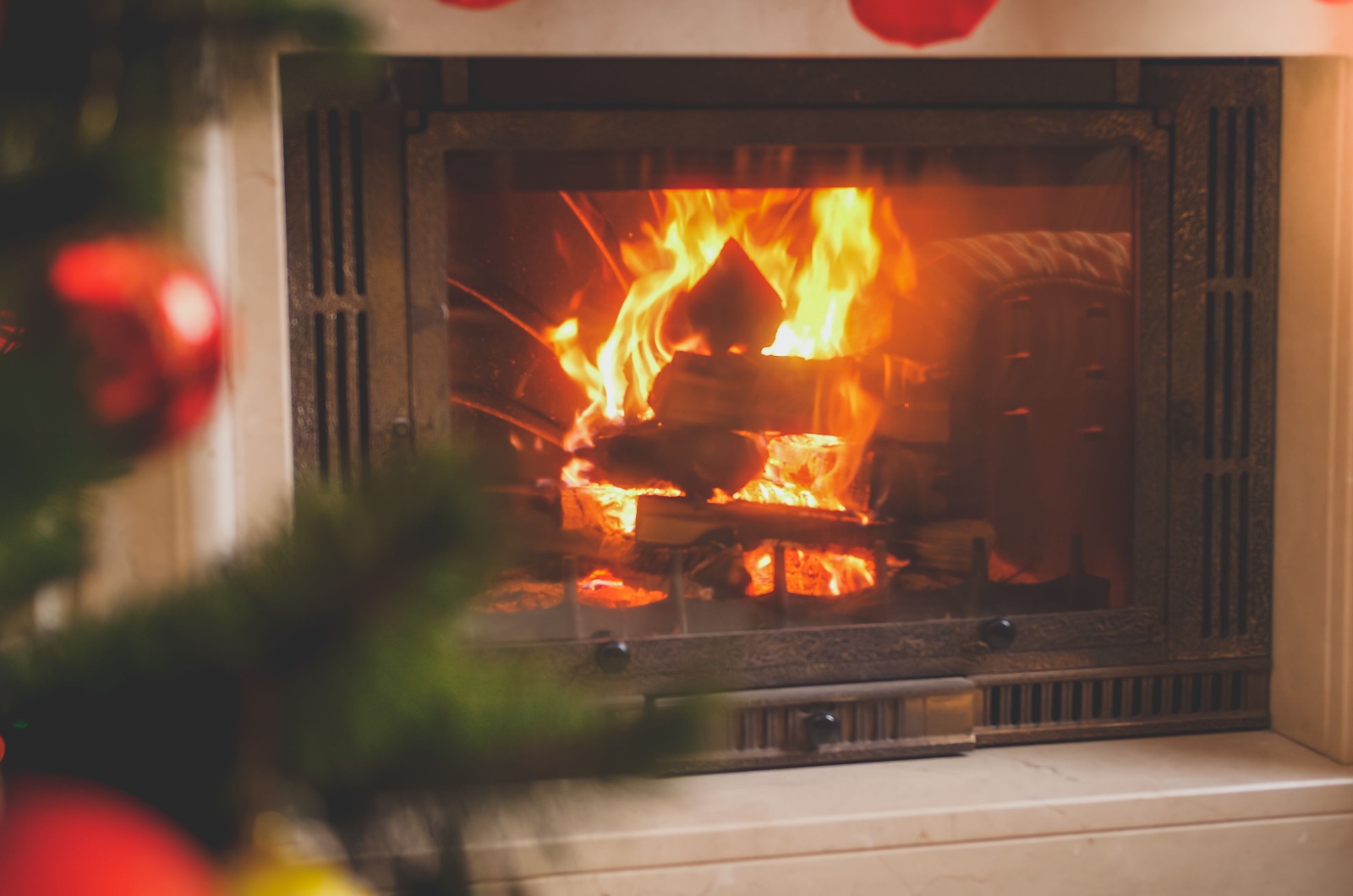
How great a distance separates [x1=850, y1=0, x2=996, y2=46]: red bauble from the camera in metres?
1.44

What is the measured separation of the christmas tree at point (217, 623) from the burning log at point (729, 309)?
1351mm

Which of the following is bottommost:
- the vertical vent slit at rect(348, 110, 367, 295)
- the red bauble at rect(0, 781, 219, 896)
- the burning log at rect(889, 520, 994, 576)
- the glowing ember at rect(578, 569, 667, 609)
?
the glowing ember at rect(578, 569, 667, 609)

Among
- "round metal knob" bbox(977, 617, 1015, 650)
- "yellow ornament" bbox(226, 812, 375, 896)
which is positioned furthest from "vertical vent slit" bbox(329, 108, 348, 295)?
"yellow ornament" bbox(226, 812, 375, 896)

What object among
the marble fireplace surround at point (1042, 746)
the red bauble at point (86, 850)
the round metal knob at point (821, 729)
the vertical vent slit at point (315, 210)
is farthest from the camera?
the round metal knob at point (821, 729)

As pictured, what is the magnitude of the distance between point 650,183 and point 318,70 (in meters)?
1.27

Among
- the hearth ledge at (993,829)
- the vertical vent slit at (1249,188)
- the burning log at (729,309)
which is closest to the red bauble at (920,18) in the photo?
the burning log at (729,309)

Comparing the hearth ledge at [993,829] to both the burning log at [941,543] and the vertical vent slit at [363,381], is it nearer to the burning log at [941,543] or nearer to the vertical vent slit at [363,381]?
the burning log at [941,543]

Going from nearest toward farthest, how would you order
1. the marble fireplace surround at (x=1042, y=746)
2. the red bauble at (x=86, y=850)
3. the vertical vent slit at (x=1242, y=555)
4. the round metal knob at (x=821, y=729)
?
the red bauble at (x=86, y=850) < the marble fireplace surround at (x=1042, y=746) < the round metal knob at (x=821, y=729) < the vertical vent slit at (x=1242, y=555)

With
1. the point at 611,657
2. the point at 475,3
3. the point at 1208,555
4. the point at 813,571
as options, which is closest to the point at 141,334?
the point at 475,3

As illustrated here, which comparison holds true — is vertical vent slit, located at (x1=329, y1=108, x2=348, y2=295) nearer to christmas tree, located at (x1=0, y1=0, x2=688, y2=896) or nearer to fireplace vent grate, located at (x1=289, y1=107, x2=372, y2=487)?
fireplace vent grate, located at (x1=289, y1=107, x2=372, y2=487)

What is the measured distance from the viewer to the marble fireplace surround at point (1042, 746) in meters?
1.38

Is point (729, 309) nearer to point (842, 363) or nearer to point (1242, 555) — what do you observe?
point (842, 363)

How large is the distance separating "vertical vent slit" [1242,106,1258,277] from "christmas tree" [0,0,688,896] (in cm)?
164

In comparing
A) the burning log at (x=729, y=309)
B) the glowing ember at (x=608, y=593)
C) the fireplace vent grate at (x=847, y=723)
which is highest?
the burning log at (x=729, y=309)
